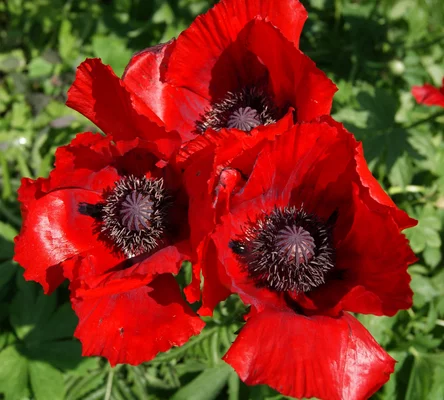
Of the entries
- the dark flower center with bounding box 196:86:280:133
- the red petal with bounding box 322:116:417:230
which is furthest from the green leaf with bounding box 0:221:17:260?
the red petal with bounding box 322:116:417:230

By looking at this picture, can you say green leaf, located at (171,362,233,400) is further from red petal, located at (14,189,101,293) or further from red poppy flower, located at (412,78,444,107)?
red poppy flower, located at (412,78,444,107)

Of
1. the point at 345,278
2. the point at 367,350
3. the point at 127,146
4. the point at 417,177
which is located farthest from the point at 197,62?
the point at 417,177

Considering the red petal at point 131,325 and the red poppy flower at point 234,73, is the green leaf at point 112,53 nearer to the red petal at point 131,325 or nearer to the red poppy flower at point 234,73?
the red poppy flower at point 234,73

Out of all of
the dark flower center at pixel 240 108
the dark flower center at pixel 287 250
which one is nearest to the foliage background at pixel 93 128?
the dark flower center at pixel 287 250

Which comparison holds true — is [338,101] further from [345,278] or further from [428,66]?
[345,278]

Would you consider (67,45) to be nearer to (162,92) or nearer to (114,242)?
(162,92)
